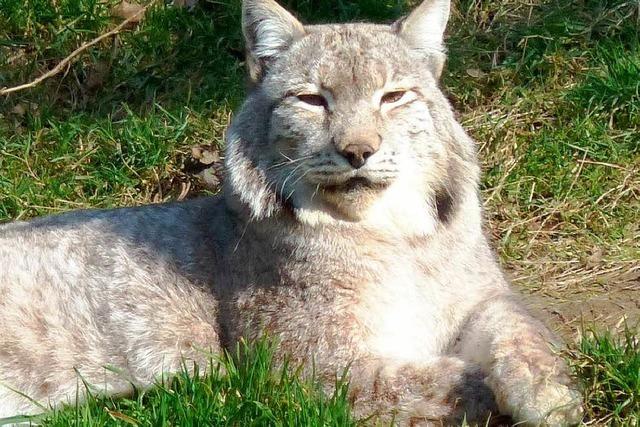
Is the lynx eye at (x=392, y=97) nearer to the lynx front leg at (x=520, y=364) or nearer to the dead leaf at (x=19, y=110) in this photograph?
the lynx front leg at (x=520, y=364)

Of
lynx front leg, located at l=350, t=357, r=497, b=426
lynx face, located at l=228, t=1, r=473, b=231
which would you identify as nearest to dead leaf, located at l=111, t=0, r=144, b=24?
lynx face, located at l=228, t=1, r=473, b=231

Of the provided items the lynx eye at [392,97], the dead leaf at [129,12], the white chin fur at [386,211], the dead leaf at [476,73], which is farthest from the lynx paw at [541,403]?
the dead leaf at [129,12]

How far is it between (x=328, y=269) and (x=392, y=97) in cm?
79

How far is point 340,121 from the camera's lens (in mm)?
4660

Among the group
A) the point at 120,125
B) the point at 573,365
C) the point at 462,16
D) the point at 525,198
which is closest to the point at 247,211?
the point at 573,365

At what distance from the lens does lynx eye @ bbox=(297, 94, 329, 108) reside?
482 cm

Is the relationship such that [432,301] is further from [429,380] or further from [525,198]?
[525,198]

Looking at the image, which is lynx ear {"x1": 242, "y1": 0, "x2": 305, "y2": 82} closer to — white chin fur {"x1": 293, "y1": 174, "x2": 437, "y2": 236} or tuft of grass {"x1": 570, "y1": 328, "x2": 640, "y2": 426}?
white chin fur {"x1": 293, "y1": 174, "x2": 437, "y2": 236}

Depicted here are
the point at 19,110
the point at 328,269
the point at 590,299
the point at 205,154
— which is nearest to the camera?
the point at 328,269

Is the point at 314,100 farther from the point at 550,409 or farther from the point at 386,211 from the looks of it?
the point at 550,409

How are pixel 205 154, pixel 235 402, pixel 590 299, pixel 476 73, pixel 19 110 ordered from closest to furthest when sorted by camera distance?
pixel 235 402 → pixel 590 299 → pixel 205 154 → pixel 476 73 → pixel 19 110

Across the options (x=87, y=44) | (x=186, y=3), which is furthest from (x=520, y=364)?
(x=186, y=3)

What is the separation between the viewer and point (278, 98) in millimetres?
4984

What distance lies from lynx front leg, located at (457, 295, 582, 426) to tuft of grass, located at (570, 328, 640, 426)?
0.35 feet
